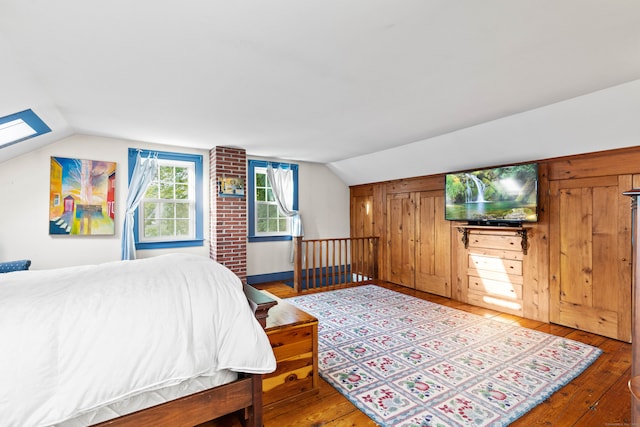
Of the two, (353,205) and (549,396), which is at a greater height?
(353,205)

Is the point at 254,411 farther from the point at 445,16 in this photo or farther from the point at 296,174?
the point at 296,174

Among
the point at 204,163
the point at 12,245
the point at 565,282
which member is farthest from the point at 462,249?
the point at 12,245

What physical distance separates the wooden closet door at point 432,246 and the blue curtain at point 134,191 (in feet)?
Result: 14.1

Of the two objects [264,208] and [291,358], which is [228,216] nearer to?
[264,208]

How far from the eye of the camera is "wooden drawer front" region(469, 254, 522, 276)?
3887mm

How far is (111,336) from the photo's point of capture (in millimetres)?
1327

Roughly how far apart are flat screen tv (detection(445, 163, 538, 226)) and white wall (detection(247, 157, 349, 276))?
2.58 meters

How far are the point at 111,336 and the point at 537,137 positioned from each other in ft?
13.7

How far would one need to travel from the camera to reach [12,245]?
363cm

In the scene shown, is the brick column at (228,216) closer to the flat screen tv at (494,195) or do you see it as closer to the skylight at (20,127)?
the skylight at (20,127)

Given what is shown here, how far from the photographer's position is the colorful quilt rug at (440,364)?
2018 millimetres

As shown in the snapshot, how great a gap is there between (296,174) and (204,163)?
1.77 metres

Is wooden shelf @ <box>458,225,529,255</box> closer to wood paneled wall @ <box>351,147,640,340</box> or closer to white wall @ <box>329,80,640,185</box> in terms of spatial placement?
wood paneled wall @ <box>351,147,640,340</box>

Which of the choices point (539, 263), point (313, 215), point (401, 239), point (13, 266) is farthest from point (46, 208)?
point (539, 263)
